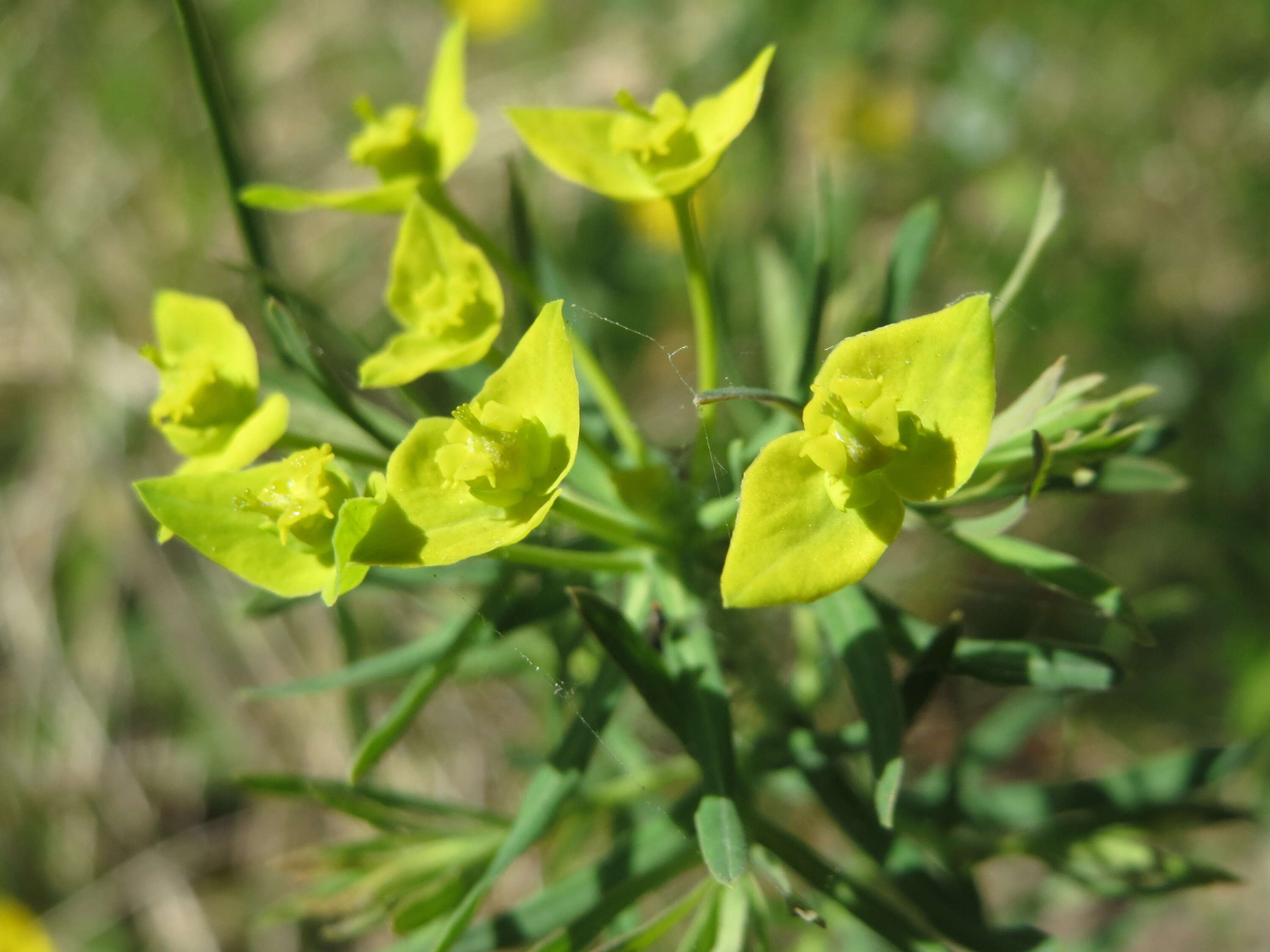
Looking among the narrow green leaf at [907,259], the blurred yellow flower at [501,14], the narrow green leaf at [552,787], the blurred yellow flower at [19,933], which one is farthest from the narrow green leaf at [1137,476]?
the blurred yellow flower at [501,14]

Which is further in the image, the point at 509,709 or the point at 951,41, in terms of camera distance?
the point at 951,41

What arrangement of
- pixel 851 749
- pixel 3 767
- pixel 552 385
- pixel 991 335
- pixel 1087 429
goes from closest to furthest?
pixel 991 335 → pixel 552 385 → pixel 1087 429 → pixel 851 749 → pixel 3 767

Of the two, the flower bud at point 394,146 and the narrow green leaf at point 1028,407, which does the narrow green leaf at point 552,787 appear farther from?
the flower bud at point 394,146

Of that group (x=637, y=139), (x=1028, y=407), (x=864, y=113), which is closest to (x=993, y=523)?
(x=1028, y=407)

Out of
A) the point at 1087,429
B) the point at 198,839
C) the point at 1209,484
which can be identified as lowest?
the point at 198,839

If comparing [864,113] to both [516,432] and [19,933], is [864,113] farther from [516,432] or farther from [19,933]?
[19,933]

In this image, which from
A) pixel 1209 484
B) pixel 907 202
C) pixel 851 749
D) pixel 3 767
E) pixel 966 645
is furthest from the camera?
pixel 907 202

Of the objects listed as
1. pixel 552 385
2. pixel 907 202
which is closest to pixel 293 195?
pixel 552 385

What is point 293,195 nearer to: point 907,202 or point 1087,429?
point 1087,429
